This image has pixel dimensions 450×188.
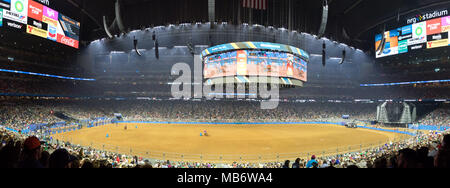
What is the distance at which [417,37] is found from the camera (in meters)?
42.6

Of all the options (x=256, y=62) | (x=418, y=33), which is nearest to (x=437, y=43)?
(x=418, y=33)

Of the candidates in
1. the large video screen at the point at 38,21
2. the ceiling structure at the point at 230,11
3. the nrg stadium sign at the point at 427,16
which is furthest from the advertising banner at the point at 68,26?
the nrg stadium sign at the point at 427,16

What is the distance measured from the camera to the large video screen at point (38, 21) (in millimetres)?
31750

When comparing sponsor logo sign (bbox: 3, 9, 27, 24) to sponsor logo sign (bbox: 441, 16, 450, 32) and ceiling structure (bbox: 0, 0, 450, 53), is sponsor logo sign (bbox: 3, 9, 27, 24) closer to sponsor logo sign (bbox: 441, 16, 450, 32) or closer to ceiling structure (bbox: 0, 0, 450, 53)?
ceiling structure (bbox: 0, 0, 450, 53)

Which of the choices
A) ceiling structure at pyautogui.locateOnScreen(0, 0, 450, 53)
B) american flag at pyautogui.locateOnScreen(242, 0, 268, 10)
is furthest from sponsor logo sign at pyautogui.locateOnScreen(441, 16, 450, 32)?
american flag at pyautogui.locateOnScreen(242, 0, 268, 10)

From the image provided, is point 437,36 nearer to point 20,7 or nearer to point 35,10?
point 35,10

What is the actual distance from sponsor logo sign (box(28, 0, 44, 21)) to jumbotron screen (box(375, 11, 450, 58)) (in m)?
68.1

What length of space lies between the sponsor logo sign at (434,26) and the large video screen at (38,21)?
7104 cm

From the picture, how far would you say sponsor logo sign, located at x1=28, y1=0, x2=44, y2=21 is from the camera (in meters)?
34.6
